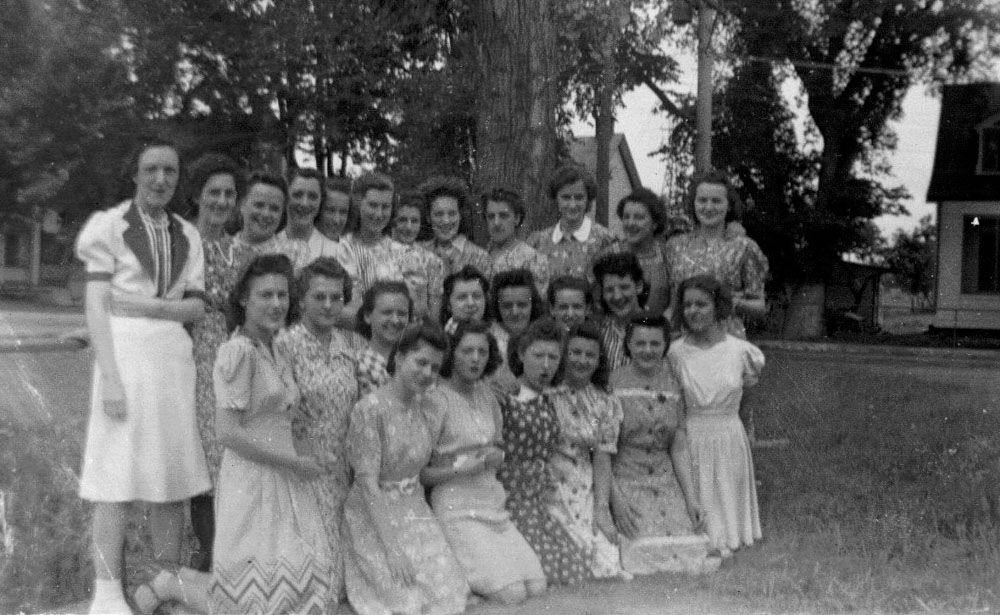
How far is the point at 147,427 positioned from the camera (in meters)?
4.13

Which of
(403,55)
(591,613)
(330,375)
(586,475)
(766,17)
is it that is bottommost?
(591,613)

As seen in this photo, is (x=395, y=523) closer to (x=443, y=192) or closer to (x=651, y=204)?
(x=443, y=192)

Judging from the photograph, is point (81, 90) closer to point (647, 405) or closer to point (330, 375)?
point (330, 375)

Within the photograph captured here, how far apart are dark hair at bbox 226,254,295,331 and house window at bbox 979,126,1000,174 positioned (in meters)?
22.9

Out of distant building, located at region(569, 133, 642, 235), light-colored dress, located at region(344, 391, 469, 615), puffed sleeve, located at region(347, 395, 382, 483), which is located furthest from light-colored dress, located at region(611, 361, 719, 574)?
distant building, located at region(569, 133, 642, 235)

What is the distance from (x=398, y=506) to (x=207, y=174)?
1.53m

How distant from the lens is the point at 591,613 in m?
4.41

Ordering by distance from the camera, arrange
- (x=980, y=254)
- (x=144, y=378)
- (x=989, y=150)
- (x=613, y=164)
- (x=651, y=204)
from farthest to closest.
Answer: (x=980, y=254)
(x=989, y=150)
(x=613, y=164)
(x=651, y=204)
(x=144, y=378)

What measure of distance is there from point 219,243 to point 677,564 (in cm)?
247

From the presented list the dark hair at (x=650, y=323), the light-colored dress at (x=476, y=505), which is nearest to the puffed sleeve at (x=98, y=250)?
the light-colored dress at (x=476, y=505)

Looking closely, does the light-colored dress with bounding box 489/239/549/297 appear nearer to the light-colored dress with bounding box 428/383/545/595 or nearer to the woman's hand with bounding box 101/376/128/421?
the light-colored dress with bounding box 428/383/545/595

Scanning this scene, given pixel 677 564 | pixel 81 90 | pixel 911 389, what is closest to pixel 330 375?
pixel 677 564

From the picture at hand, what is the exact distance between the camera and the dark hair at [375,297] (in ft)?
15.1

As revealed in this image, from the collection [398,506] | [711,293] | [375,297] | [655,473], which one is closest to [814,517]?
[655,473]
